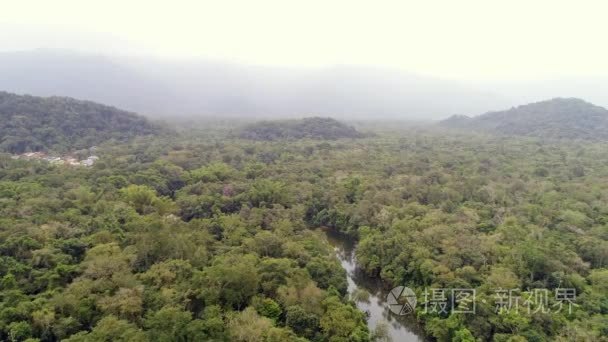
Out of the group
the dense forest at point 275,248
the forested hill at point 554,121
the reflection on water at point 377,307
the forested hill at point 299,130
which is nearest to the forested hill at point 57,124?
the dense forest at point 275,248

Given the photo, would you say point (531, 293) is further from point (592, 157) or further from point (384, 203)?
point (592, 157)

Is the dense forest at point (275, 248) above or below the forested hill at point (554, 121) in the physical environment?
below

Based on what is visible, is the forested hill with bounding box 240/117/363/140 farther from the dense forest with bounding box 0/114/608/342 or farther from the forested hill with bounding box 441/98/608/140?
the forested hill with bounding box 441/98/608/140

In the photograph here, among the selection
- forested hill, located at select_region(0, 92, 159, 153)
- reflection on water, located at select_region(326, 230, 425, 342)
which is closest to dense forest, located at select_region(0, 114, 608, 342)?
reflection on water, located at select_region(326, 230, 425, 342)

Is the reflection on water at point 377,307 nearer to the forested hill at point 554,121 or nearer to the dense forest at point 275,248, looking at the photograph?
the dense forest at point 275,248

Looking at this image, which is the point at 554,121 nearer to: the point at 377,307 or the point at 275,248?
the point at 377,307

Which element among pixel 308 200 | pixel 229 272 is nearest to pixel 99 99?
pixel 308 200
